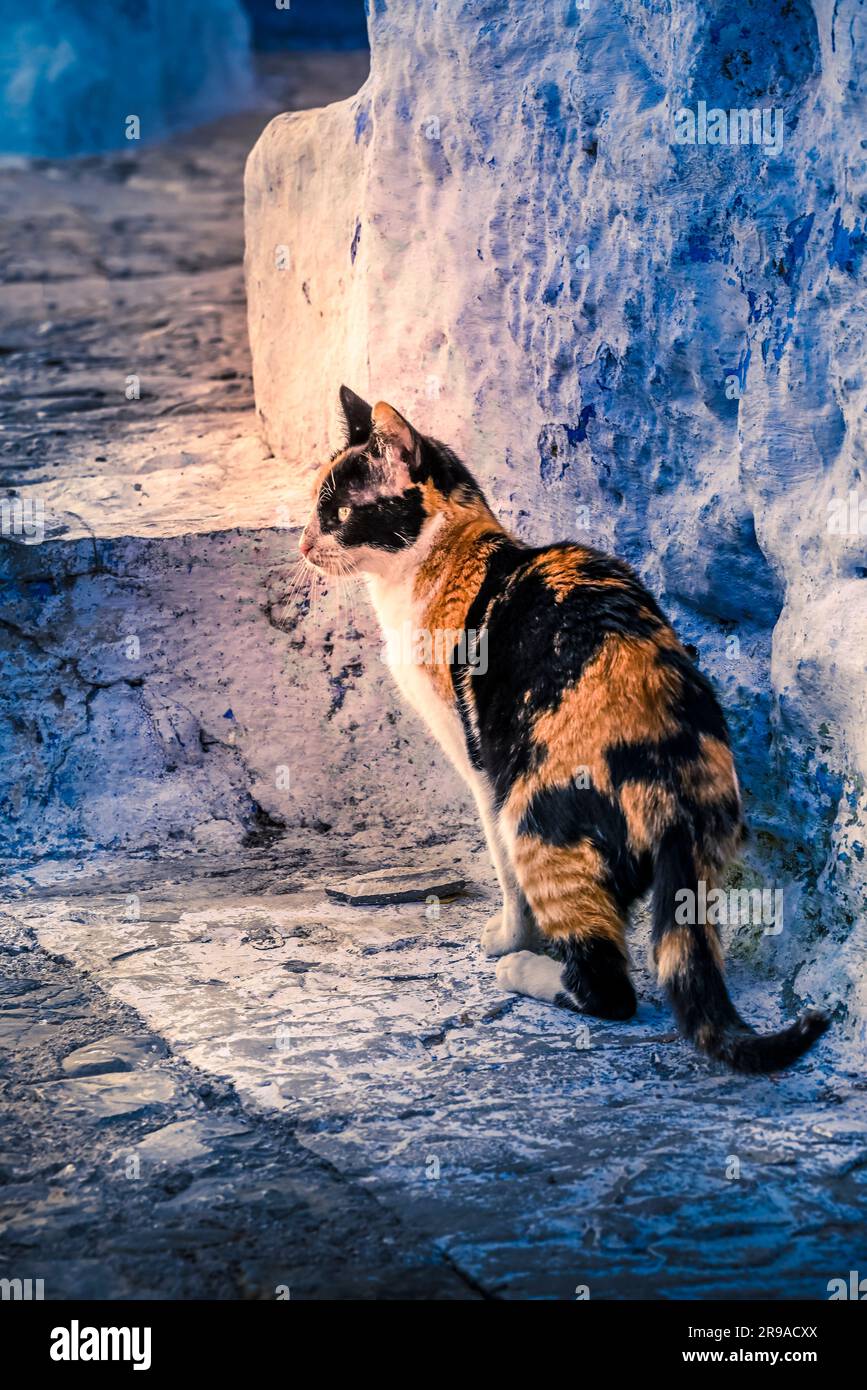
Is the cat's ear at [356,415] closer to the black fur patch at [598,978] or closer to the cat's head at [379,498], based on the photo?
the cat's head at [379,498]

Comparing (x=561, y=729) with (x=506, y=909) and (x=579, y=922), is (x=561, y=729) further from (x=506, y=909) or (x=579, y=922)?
(x=506, y=909)

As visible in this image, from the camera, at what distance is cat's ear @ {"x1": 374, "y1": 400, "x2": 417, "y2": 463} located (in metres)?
3.95

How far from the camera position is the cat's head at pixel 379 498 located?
159 inches

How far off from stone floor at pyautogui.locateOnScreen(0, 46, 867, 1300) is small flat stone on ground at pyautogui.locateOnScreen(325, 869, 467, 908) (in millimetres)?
56

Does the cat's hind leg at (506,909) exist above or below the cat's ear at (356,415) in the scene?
below

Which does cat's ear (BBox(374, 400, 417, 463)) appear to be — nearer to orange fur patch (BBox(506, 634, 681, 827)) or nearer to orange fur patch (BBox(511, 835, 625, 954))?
orange fur patch (BBox(506, 634, 681, 827))

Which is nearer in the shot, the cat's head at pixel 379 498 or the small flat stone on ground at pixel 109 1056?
the small flat stone on ground at pixel 109 1056

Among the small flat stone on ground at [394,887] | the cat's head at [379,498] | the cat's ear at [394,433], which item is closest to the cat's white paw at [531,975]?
the small flat stone on ground at [394,887]

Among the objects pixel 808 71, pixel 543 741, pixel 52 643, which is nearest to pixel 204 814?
pixel 52 643

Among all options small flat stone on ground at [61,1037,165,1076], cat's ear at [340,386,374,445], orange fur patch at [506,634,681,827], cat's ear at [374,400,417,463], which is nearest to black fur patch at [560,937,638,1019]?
orange fur patch at [506,634,681,827]

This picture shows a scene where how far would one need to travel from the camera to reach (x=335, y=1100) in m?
3.10

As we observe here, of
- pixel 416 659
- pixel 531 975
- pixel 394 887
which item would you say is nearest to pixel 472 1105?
pixel 531 975

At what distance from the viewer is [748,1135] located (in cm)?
289

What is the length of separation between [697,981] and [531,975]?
25.0 inches
